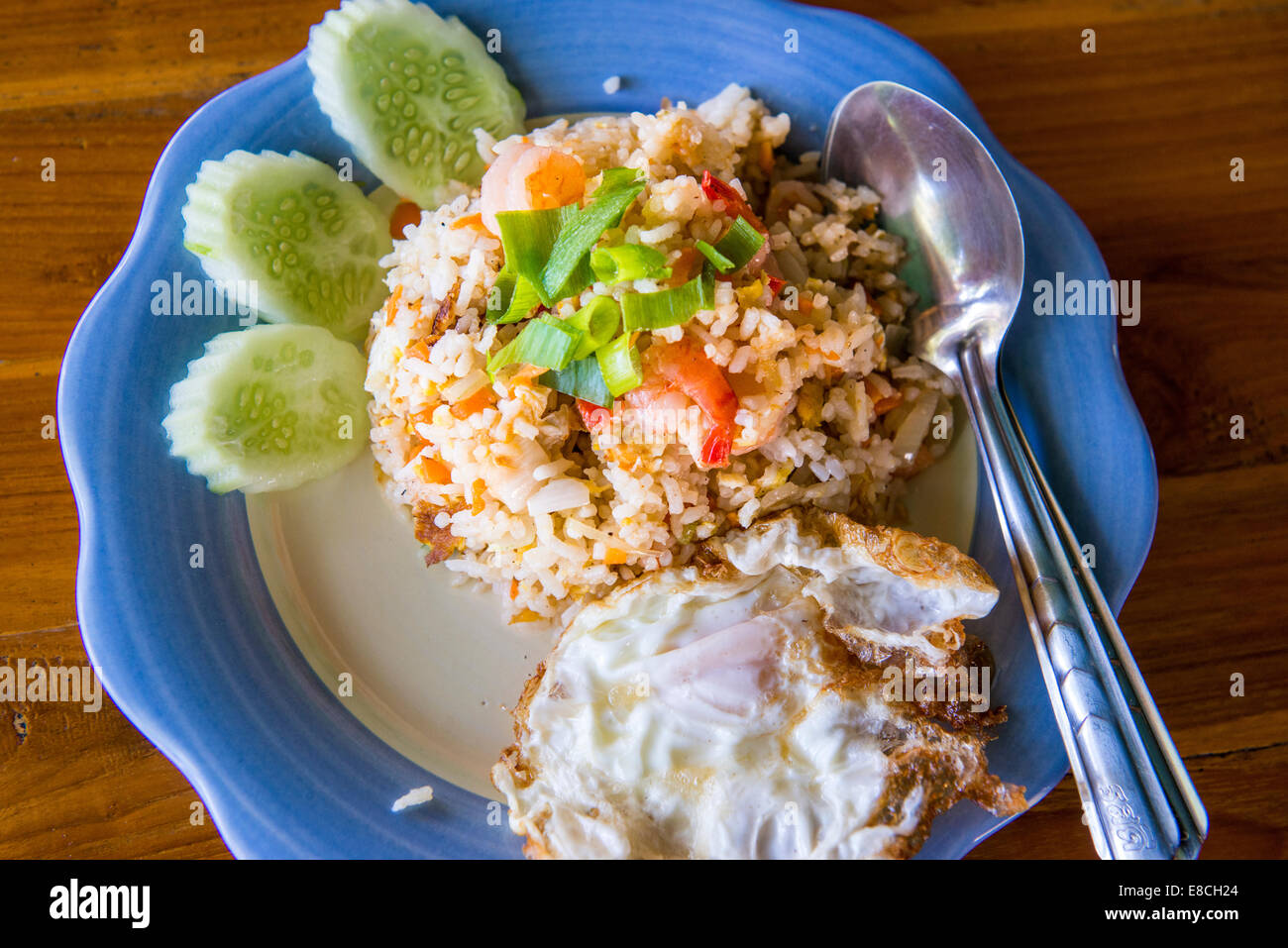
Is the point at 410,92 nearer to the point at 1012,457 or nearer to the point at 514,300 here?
the point at 514,300

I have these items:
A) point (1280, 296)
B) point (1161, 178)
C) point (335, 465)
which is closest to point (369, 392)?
point (335, 465)

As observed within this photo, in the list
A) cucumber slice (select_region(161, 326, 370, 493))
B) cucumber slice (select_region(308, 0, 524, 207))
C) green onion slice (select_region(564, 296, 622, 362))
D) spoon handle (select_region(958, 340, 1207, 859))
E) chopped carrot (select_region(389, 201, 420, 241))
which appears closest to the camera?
spoon handle (select_region(958, 340, 1207, 859))

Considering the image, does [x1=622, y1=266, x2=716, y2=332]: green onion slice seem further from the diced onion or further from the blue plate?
the blue plate

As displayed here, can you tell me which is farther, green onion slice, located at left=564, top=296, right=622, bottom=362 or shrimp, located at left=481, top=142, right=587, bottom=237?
shrimp, located at left=481, top=142, right=587, bottom=237

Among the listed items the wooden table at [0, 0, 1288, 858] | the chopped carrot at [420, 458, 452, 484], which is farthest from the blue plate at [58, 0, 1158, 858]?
the chopped carrot at [420, 458, 452, 484]

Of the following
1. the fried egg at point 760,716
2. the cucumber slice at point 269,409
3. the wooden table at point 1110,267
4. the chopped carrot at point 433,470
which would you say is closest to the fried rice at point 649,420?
the chopped carrot at point 433,470

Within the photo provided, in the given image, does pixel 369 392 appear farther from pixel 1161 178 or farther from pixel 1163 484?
pixel 1161 178

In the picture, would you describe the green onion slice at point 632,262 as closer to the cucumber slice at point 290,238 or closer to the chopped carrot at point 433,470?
the chopped carrot at point 433,470
